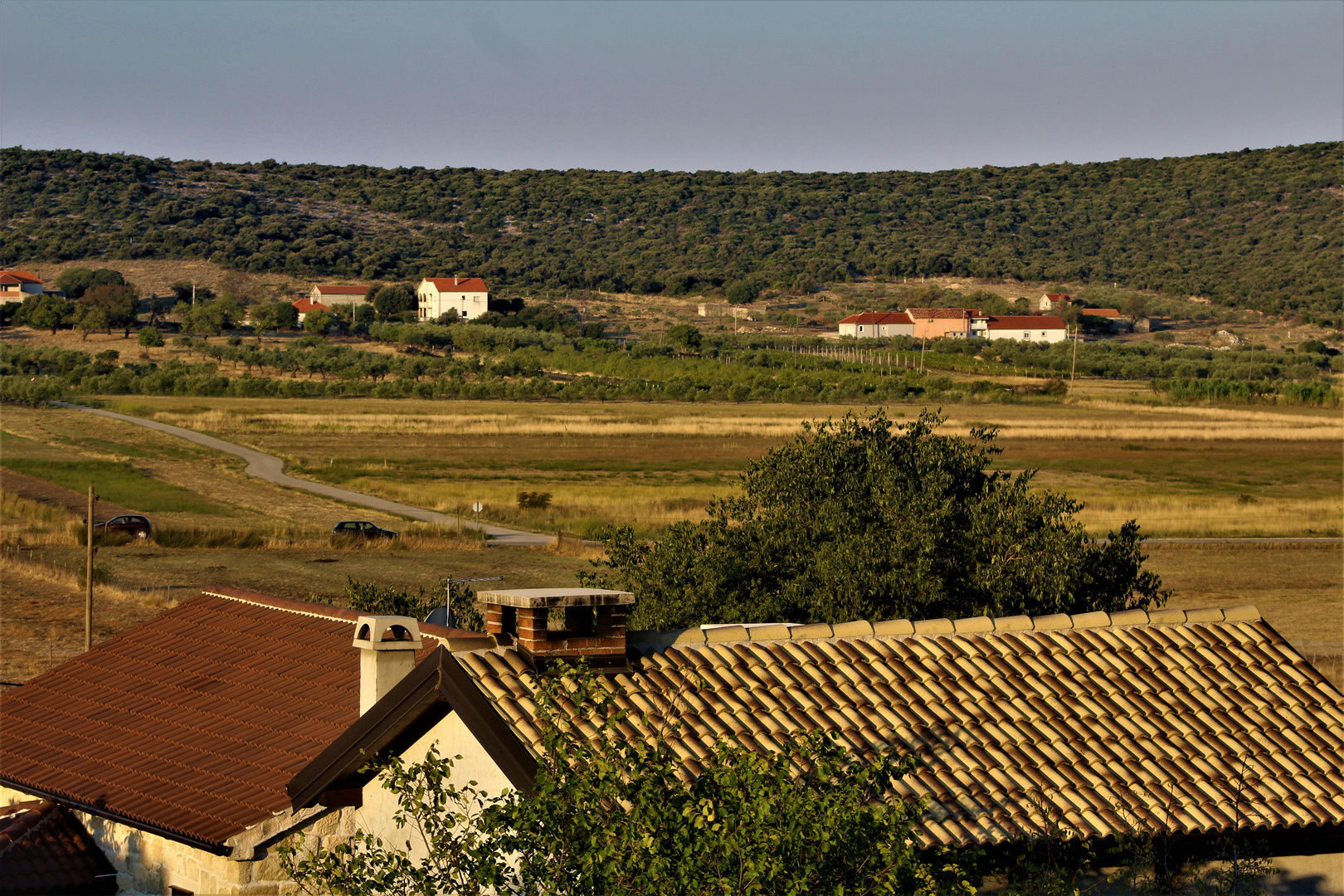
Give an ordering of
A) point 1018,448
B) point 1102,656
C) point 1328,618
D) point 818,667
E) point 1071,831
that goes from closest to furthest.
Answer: point 1071,831 → point 818,667 → point 1102,656 → point 1328,618 → point 1018,448

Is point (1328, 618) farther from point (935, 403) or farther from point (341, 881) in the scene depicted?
point (935, 403)

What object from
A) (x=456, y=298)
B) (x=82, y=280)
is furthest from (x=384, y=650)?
(x=82, y=280)

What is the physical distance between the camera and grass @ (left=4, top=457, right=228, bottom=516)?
58.9 m

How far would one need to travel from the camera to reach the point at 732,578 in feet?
64.1

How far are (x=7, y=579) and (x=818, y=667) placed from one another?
33.2 meters

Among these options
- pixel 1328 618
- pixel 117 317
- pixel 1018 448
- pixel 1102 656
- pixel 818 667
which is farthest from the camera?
pixel 117 317

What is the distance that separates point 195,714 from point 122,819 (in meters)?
1.73

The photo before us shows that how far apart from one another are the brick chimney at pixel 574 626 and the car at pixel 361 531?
39587 mm

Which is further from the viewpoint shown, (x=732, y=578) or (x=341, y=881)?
(x=732, y=578)

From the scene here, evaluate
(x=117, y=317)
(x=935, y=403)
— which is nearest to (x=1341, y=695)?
(x=935, y=403)

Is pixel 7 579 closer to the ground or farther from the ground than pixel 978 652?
closer to the ground

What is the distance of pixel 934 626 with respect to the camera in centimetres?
1188

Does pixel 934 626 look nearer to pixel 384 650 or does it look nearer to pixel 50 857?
pixel 384 650

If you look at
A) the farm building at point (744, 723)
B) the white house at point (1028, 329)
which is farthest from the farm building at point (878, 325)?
the farm building at point (744, 723)
